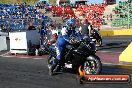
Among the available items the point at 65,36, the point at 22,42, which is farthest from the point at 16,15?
the point at 65,36

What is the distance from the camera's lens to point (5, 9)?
45.1 m

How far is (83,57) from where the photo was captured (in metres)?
11.9

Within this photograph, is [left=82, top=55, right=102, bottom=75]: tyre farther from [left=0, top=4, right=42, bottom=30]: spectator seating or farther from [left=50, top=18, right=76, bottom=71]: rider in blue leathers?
[left=0, top=4, right=42, bottom=30]: spectator seating

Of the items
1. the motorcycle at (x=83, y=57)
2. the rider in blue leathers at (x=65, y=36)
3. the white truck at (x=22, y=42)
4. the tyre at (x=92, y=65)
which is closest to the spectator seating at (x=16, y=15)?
the white truck at (x=22, y=42)

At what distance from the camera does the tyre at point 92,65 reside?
38.6 feet

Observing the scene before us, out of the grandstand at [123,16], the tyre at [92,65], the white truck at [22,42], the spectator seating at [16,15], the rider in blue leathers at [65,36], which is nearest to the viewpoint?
the tyre at [92,65]

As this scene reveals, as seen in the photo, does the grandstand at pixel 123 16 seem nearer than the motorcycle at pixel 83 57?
No

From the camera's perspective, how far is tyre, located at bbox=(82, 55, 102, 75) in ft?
38.6

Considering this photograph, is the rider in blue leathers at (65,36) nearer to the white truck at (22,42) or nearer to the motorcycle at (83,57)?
the motorcycle at (83,57)

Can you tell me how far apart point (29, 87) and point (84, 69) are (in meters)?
2.09

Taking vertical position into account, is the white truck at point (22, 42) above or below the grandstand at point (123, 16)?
below

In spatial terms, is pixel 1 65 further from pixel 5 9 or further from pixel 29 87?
pixel 5 9

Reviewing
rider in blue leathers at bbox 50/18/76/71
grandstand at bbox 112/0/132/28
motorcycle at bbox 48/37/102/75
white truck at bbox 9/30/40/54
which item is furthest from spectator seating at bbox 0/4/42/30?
motorcycle at bbox 48/37/102/75

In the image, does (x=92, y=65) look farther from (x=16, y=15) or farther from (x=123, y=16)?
(x=16, y=15)
